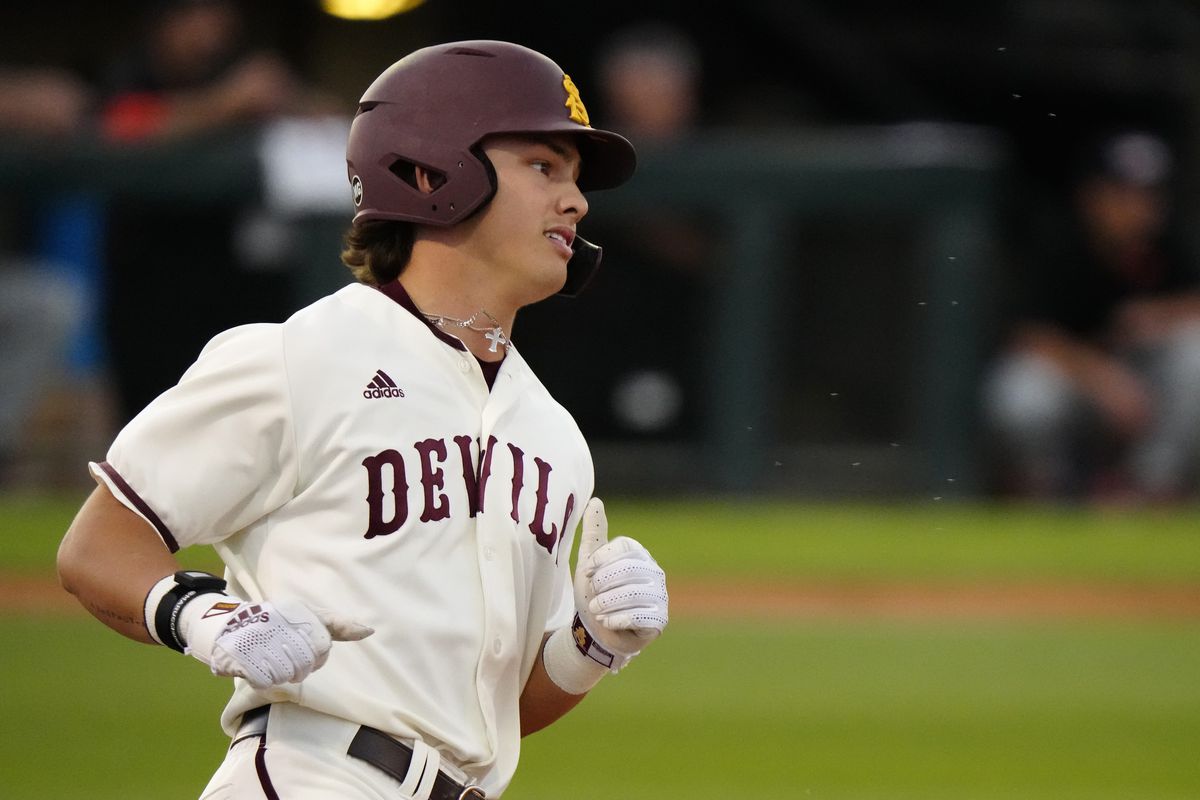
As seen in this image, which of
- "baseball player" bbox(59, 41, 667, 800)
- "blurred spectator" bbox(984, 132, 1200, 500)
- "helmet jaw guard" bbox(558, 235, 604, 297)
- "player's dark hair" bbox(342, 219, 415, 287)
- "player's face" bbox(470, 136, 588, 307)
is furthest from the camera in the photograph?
"blurred spectator" bbox(984, 132, 1200, 500)

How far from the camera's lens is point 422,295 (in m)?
3.14

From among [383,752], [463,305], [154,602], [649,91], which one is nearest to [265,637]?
[154,602]

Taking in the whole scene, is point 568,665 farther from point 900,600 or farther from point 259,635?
point 900,600

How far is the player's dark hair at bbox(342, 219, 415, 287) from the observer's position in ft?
10.5

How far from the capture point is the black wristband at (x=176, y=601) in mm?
2658

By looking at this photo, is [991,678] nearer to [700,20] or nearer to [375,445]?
[375,445]

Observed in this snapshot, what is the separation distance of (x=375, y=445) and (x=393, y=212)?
1.53 feet

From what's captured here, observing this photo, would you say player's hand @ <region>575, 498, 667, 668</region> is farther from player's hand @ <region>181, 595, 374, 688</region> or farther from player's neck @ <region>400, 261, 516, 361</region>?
player's hand @ <region>181, 595, 374, 688</region>

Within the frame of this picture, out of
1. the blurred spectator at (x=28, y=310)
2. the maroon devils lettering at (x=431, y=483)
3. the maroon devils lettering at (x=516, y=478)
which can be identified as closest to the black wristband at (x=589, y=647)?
the maroon devils lettering at (x=516, y=478)

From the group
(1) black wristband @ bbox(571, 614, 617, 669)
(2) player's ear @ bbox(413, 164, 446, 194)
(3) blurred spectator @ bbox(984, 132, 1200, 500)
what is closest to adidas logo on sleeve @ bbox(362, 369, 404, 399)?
(2) player's ear @ bbox(413, 164, 446, 194)

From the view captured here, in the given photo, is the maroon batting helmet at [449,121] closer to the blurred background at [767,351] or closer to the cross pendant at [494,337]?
the cross pendant at [494,337]

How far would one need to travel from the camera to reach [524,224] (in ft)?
10.2

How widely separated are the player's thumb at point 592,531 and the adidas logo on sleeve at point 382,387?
1.24 feet

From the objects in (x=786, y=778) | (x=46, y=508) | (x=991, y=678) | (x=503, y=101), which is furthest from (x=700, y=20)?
(x=503, y=101)
